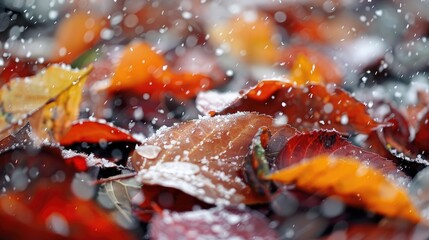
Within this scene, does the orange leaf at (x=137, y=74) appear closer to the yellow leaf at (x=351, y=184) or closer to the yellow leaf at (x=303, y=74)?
the yellow leaf at (x=303, y=74)

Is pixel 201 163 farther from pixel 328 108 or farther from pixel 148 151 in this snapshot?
pixel 328 108

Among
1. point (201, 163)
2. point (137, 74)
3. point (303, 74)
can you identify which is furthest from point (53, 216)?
point (303, 74)

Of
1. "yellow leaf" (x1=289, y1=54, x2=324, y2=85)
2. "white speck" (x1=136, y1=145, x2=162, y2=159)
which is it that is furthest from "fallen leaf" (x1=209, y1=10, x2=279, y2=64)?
"white speck" (x1=136, y1=145, x2=162, y2=159)

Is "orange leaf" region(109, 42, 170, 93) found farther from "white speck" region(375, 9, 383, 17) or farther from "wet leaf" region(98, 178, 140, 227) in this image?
"white speck" region(375, 9, 383, 17)

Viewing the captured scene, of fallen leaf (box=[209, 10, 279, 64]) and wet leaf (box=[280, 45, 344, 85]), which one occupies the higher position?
wet leaf (box=[280, 45, 344, 85])

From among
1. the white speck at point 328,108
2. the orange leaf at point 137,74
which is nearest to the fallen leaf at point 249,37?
the orange leaf at point 137,74
